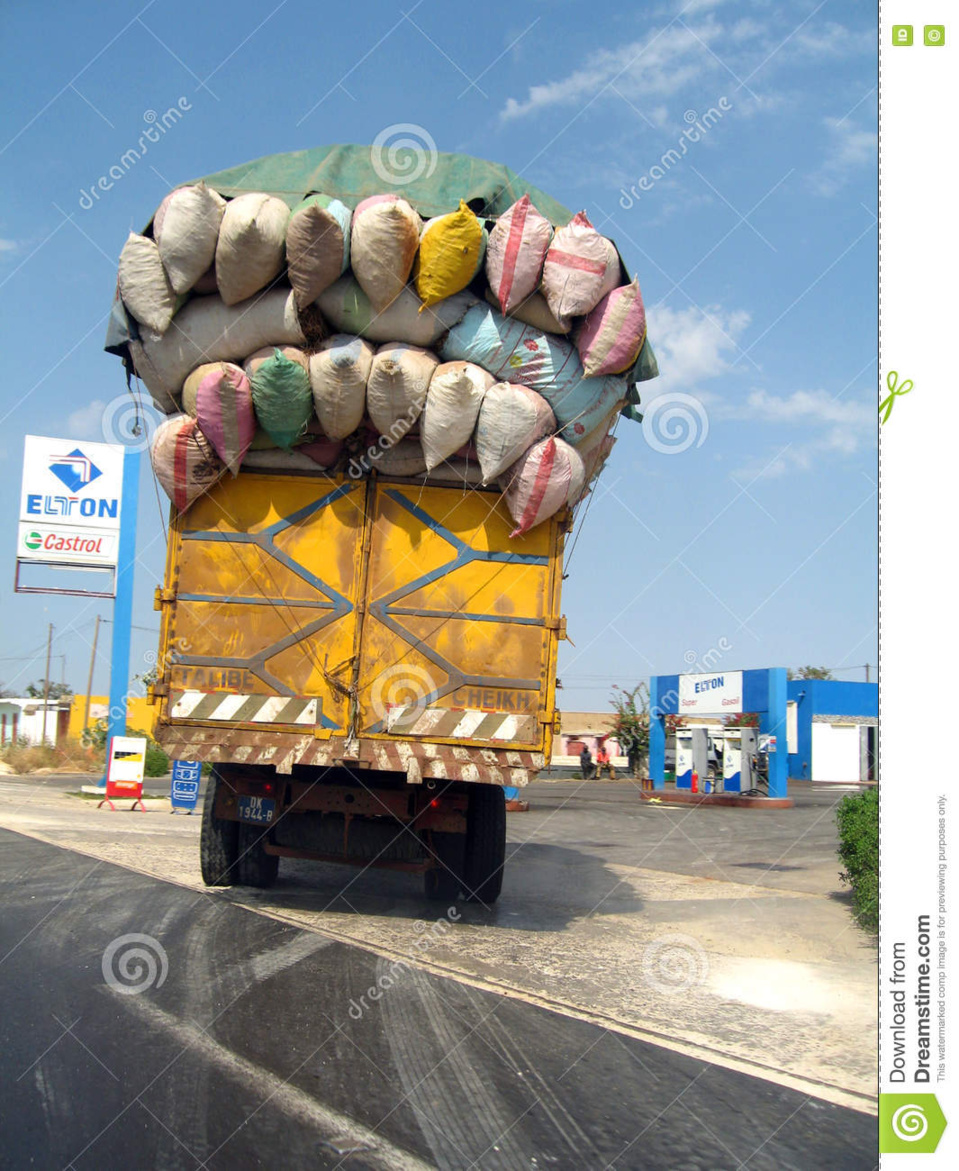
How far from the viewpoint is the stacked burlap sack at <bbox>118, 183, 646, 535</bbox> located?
6.39 meters

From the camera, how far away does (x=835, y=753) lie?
4066cm

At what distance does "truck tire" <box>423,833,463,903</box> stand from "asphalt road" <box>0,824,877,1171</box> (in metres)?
1.83

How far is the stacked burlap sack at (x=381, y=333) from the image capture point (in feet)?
21.0

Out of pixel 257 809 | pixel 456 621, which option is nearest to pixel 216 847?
pixel 257 809

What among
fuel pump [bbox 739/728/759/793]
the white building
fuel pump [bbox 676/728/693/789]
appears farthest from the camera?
the white building

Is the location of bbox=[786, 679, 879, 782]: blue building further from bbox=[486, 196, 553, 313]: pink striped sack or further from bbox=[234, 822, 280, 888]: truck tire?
bbox=[486, 196, 553, 313]: pink striped sack

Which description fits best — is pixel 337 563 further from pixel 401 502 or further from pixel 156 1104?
pixel 156 1104

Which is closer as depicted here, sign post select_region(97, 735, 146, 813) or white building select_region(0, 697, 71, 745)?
sign post select_region(97, 735, 146, 813)

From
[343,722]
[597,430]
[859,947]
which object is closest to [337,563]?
[343,722]

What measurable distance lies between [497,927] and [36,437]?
20.8m

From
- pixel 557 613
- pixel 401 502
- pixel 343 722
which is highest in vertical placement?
pixel 401 502

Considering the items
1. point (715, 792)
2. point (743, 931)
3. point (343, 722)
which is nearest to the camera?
point (343, 722)

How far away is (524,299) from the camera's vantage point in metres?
6.70

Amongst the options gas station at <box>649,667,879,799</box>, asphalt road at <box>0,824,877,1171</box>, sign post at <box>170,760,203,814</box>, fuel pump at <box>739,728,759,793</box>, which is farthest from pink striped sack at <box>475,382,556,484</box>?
fuel pump at <box>739,728,759,793</box>
